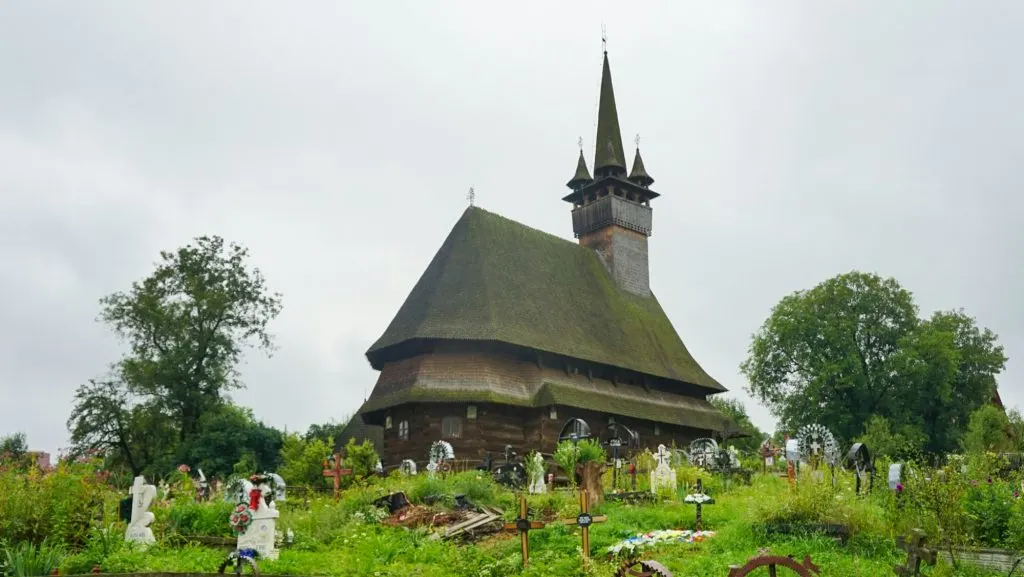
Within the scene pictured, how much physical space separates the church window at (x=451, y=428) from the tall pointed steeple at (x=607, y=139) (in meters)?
19.4

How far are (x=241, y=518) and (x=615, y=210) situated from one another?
113 feet

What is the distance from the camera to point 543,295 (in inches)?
1519

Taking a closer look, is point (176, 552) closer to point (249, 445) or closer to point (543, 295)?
point (543, 295)

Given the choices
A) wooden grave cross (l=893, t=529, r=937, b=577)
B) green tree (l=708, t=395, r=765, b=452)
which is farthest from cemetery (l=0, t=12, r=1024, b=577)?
green tree (l=708, t=395, r=765, b=452)

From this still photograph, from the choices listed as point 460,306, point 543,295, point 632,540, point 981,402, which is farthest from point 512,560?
point 981,402

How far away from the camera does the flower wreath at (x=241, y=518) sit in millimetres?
14289

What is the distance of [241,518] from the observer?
14305mm

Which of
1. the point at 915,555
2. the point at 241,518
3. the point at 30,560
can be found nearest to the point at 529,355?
the point at 241,518

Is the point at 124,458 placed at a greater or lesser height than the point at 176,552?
greater

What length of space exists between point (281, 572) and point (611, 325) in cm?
2778

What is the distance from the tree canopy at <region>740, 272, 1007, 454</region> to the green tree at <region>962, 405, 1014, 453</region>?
232 cm

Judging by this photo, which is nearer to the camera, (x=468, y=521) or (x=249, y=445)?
(x=468, y=521)

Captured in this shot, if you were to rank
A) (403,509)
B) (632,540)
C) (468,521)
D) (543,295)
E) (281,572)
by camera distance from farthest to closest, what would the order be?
(543,295) < (403,509) < (468,521) < (632,540) < (281,572)

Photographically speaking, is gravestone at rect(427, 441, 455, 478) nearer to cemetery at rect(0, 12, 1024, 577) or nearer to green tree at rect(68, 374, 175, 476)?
cemetery at rect(0, 12, 1024, 577)
